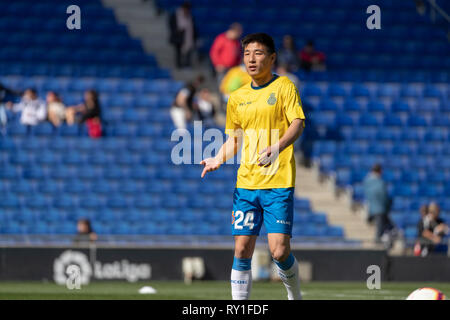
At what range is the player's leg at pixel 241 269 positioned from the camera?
772 cm

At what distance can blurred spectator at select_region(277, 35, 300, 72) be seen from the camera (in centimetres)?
2144

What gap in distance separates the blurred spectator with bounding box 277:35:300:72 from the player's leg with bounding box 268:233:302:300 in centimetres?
1365

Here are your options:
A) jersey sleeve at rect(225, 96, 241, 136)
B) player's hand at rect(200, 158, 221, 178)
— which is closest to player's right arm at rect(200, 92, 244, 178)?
jersey sleeve at rect(225, 96, 241, 136)

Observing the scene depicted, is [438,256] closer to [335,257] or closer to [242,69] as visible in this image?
[335,257]

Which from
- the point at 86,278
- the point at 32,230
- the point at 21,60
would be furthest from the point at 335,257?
the point at 21,60

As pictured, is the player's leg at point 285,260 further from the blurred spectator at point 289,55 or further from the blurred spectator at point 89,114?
the blurred spectator at point 289,55

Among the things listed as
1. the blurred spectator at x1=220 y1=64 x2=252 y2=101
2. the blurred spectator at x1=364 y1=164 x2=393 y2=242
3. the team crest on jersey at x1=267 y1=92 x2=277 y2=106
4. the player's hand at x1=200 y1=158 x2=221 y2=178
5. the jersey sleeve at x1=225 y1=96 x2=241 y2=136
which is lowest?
the blurred spectator at x1=364 y1=164 x2=393 y2=242

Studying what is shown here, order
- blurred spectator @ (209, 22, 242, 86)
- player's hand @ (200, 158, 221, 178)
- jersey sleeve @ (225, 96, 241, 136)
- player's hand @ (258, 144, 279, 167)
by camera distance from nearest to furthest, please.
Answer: player's hand @ (258, 144, 279, 167) < player's hand @ (200, 158, 221, 178) < jersey sleeve @ (225, 96, 241, 136) < blurred spectator @ (209, 22, 242, 86)

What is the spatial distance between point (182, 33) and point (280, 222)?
14.7 metres

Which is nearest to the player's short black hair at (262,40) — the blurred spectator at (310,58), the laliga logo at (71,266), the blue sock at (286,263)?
the blue sock at (286,263)

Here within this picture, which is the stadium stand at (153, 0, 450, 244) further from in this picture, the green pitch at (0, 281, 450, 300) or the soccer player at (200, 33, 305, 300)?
the soccer player at (200, 33, 305, 300)

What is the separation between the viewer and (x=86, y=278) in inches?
614
